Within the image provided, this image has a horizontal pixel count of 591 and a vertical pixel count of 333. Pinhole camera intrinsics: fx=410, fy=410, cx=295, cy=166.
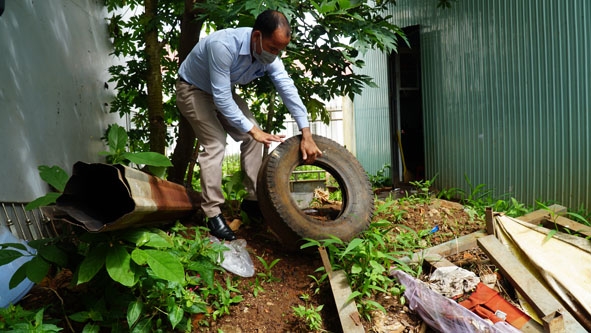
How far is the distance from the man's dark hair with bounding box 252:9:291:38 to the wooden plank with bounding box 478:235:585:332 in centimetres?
210

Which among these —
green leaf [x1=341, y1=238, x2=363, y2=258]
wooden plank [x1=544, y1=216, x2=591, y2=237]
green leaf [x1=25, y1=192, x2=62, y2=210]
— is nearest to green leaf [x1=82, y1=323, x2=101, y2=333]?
green leaf [x1=25, y1=192, x2=62, y2=210]

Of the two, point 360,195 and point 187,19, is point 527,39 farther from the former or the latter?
point 187,19

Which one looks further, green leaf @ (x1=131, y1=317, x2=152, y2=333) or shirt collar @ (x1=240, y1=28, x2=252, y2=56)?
shirt collar @ (x1=240, y1=28, x2=252, y2=56)

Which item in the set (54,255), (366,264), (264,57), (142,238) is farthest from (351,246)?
(54,255)

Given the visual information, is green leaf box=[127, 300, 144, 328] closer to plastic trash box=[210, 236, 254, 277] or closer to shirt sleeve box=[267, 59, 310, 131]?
plastic trash box=[210, 236, 254, 277]

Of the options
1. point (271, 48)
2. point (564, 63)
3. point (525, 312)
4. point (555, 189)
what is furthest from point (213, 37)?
point (555, 189)

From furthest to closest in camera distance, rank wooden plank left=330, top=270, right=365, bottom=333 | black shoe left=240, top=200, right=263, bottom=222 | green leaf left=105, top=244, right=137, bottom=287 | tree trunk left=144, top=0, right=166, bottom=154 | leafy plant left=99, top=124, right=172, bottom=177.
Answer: tree trunk left=144, top=0, right=166, bottom=154 → black shoe left=240, top=200, right=263, bottom=222 → leafy plant left=99, top=124, right=172, bottom=177 → wooden plank left=330, top=270, right=365, bottom=333 → green leaf left=105, top=244, right=137, bottom=287

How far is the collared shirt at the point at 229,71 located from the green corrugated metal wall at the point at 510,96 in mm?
2798

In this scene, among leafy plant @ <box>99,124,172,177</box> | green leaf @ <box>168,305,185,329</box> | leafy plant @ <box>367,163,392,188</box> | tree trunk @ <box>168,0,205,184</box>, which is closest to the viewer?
green leaf @ <box>168,305,185,329</box>

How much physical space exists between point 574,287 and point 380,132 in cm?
619

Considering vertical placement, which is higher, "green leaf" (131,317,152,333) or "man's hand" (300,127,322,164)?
"man's hand" (300,127,322,164)

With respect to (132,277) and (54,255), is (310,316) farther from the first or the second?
(54,255)

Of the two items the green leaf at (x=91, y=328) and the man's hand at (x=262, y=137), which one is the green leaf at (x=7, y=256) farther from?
the man's hand at (x=262, y=137)

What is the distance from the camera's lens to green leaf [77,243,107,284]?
2084 mm
